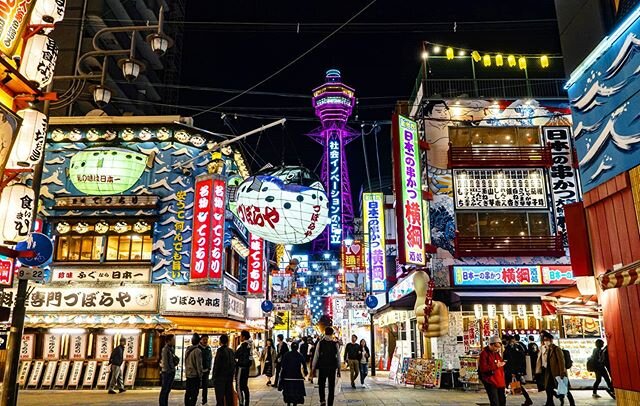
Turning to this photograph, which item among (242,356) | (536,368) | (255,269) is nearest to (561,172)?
(536,368)

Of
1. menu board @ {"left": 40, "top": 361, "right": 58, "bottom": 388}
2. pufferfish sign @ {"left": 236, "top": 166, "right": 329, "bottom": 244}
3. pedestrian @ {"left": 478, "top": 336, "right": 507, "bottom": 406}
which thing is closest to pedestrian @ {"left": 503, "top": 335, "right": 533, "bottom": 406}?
pedestrian @ {"left": 478, "top": 336, "right": 507, "bottom": 406}

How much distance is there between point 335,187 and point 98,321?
38.1 m

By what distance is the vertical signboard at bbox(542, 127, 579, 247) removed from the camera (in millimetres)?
21391

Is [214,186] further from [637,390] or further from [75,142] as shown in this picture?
[637,390]

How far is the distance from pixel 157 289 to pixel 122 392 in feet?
13.3

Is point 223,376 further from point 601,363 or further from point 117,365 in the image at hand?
point 601,363

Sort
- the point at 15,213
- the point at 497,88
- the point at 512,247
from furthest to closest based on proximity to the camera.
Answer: the point at 497,88
the point at 512,247
the point at 15,213

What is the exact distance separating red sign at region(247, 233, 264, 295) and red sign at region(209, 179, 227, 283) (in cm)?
653

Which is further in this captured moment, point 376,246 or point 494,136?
point 376,246

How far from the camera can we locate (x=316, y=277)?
317 ft

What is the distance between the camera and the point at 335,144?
200 feet

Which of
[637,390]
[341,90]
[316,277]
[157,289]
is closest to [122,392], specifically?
[157,289]

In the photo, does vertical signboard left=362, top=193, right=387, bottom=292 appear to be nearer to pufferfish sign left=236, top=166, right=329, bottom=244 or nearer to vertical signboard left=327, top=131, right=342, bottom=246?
pufferfish sign left=236, top=166, right=329, bottom=244

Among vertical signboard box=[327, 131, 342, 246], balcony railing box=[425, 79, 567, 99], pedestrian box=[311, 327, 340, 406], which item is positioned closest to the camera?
pedestrian box=[311, 327, 340, 406]
